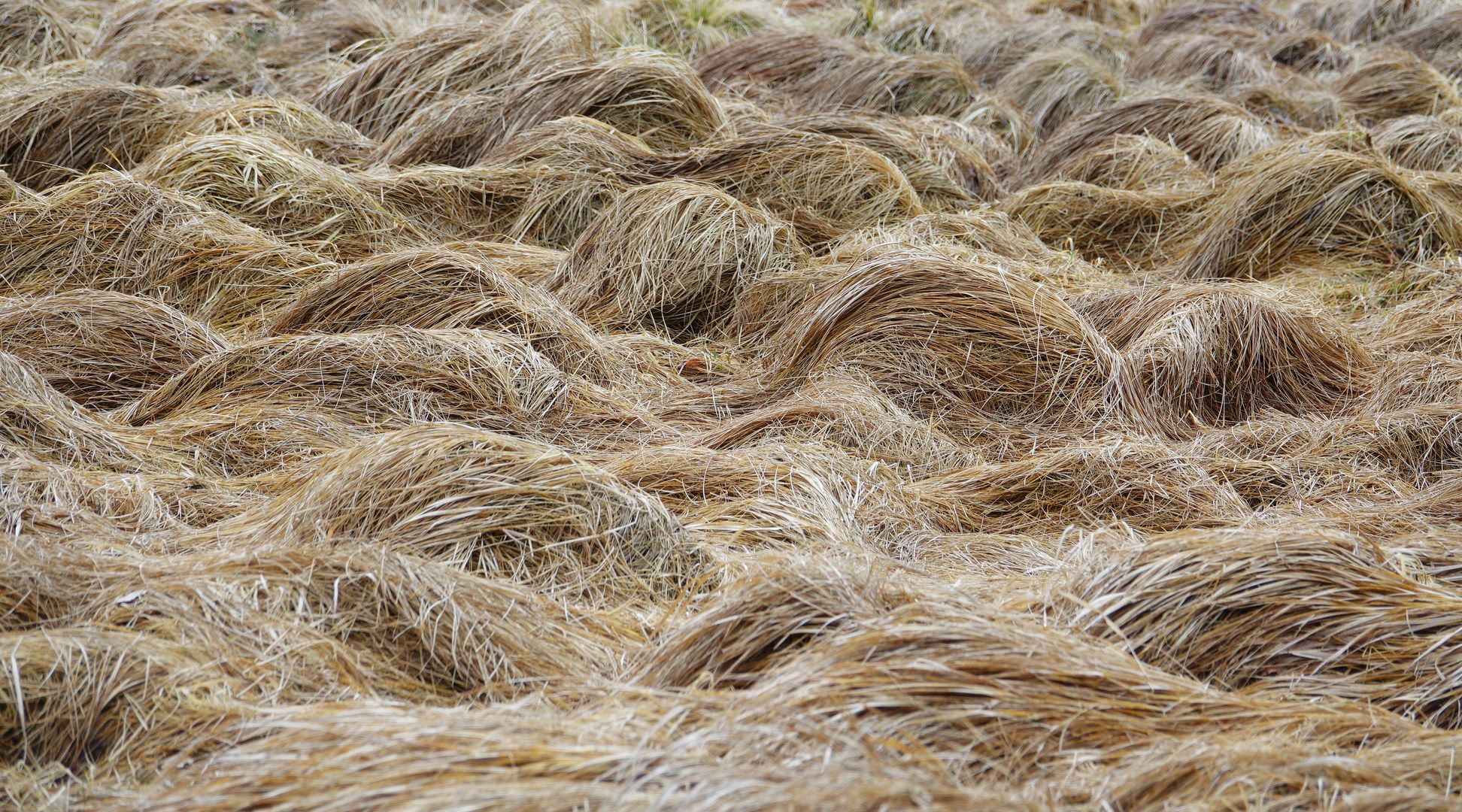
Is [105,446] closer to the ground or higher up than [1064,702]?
closer to the ground

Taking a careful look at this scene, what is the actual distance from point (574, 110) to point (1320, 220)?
10.4 feet

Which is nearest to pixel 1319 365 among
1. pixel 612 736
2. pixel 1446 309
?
pixel 1446 309

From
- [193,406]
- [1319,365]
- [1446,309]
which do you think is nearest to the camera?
[193,406]

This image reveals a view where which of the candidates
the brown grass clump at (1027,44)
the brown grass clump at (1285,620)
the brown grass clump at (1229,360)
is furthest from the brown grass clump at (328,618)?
the brown grass clump at (1027,44)

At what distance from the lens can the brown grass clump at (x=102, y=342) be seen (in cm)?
408

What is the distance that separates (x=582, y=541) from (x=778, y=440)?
2.94 feet

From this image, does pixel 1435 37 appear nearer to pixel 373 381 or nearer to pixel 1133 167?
pixel 1133 167

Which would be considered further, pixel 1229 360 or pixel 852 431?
pixel 1229 360

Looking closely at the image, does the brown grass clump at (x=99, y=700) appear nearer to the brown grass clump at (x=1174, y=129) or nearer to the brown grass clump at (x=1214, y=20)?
the brown grass clump at (x=1174, y=129)

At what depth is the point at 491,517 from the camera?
9.73 feet

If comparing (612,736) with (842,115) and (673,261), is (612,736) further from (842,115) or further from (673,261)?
(842,115)

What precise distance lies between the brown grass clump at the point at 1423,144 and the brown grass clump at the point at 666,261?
11.3ft

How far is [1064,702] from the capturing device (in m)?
2.28

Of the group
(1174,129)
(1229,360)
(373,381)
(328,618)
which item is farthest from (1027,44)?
(328,618)
